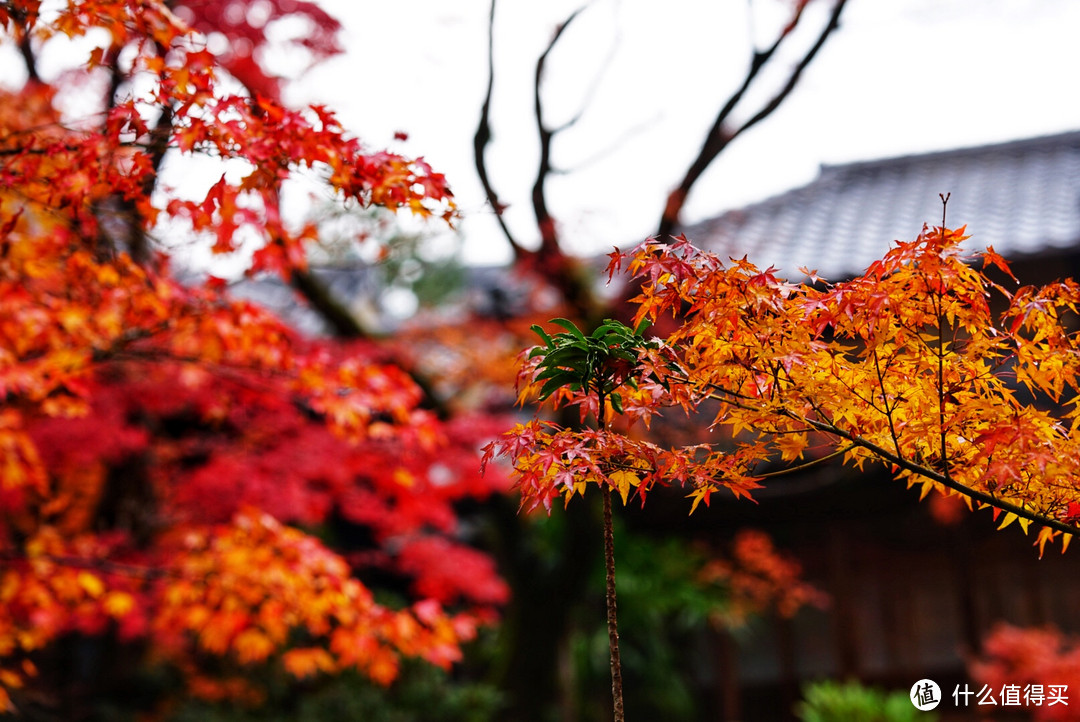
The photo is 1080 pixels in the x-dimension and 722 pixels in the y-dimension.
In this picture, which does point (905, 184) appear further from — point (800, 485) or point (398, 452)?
point (398, 452)

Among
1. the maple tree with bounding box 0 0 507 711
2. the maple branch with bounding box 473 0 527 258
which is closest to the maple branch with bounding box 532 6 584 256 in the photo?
the maple branch with bounding box 473 0 527 258

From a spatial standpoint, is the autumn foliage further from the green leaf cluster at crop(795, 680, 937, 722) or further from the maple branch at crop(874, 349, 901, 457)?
the green leaf cluster at crop(795, 680, 937, 722)

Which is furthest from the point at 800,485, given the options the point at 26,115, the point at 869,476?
the point at 26,115

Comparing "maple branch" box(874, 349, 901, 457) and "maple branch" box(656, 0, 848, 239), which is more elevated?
"maple branch" box(656, 0, 848, 239)

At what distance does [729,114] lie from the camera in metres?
5.35

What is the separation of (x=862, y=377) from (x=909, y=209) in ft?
32.6

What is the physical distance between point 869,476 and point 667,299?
6384mm

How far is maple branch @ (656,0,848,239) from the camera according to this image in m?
5.07

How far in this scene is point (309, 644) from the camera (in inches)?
363

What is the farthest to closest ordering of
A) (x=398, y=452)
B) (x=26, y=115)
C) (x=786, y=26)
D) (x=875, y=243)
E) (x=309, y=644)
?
(x=875, y=243) < (x=309, y=644) < (x=26, y=115) < (x=398, y=452) < (x=786, y=26)

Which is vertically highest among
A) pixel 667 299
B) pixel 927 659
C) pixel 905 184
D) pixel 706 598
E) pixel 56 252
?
pixel 905 184

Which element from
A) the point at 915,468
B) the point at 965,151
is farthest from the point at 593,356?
the point at 965,151

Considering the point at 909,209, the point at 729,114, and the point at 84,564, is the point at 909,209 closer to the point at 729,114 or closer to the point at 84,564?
the point at 729,114

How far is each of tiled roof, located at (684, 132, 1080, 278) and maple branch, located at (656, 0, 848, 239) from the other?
9.10 feet
